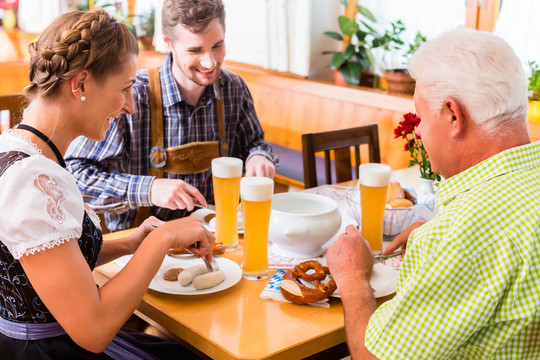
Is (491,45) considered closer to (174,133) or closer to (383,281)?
(383,281)

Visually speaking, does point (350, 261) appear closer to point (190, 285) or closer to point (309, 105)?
point (190, 285)

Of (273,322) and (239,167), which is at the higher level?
(239,167)

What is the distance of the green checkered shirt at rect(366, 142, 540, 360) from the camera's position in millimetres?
1003

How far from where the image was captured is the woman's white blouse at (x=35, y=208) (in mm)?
1211

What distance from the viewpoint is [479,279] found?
102cm

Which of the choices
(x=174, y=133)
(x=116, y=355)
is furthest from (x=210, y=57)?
(x=116, y=355)

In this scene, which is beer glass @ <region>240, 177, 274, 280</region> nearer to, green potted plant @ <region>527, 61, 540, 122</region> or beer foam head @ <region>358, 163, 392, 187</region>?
beer foam head @ <region>358, 163, 392, 187</region>

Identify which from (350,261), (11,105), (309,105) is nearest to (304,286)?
(350,261)

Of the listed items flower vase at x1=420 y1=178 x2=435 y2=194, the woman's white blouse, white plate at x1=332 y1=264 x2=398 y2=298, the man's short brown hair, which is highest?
the man's short brown hair

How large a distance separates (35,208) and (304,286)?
23.1 inches

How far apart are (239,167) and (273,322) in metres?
0.54

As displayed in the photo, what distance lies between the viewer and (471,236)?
1.01 metres

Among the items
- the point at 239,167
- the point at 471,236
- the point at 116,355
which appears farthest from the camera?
the point at 239,167

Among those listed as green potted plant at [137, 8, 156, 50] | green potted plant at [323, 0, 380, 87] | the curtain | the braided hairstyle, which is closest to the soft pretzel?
the braided hairstyle
